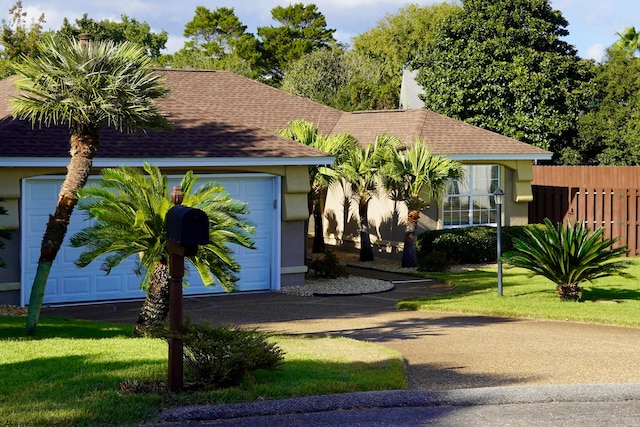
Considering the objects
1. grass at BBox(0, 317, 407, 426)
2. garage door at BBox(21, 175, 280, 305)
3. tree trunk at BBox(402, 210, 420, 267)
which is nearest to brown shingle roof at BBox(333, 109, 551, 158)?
tree trunk at BBox(402, 210, 420, 267)

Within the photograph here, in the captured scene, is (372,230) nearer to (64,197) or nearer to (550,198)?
(550,198)

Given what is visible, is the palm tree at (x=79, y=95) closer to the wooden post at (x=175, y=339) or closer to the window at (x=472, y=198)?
the wooden post at (x=175, y=339)

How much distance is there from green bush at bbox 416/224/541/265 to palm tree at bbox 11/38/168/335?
41.0ft

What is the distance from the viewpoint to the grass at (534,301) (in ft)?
51.5

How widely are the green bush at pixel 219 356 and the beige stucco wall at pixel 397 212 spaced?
16572 millimetres

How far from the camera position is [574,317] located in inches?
607

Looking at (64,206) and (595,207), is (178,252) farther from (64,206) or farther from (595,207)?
(595,207)

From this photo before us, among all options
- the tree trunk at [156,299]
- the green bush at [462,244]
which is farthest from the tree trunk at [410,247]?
the tree trunk at [156,299]

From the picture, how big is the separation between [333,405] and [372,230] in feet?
60.8

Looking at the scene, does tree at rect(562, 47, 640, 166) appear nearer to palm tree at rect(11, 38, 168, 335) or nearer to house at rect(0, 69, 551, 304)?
house at rect(0, 69, 551, 304)

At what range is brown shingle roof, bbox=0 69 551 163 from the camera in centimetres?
1781

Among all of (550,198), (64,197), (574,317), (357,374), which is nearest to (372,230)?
(550,198)

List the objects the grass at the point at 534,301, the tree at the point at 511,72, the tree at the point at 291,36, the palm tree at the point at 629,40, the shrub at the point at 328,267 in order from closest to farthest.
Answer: the grass at the point at 534,301 → the shrub at the point at 328,267 → the tree at the point at 511,72 → the palm tree at the point at 629,40 → the tree at the point at 291,36

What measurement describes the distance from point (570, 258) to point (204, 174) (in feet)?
22.9
